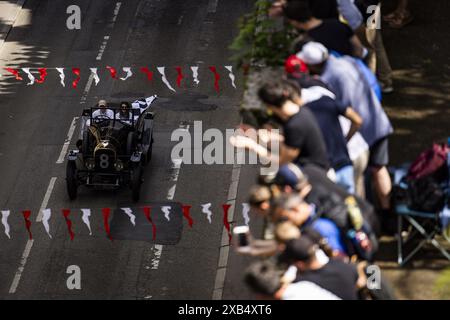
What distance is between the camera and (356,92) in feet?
38.7

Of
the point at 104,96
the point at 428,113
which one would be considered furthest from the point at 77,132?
the point at 428,113

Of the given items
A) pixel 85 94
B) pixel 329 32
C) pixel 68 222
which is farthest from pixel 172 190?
pixel 329 32

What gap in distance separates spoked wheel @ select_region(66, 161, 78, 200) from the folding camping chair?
10867mm

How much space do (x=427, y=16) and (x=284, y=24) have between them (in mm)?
4149

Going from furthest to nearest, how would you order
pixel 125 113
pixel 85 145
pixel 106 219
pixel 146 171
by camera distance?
pixel 146 171
pixel 125 113
pixel 85 145
pixel 106 219

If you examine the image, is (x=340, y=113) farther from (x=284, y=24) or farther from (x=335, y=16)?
(x=284, y=24)

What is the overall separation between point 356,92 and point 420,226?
1.62 metres

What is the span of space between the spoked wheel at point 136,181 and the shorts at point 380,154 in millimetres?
10264

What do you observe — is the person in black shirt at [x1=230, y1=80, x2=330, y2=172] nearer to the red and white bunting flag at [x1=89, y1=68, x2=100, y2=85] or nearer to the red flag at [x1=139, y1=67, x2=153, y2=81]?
the red flag at [x1=139, y1=67, x2=153, y2=81]

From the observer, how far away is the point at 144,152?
74.9ft

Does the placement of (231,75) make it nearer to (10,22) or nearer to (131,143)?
(131,143)

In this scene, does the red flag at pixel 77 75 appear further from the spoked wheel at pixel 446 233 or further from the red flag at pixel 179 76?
the spoked wheel at pixel 446 233

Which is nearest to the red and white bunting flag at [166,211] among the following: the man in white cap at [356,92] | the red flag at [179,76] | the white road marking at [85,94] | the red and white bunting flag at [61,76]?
the white road marking at [85,94]
